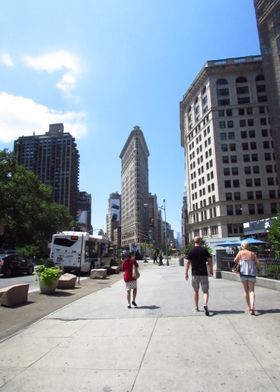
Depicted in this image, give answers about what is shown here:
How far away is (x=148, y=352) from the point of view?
18.5 feet

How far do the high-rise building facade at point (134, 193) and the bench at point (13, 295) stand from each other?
141190mm

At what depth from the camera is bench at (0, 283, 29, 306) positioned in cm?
1080

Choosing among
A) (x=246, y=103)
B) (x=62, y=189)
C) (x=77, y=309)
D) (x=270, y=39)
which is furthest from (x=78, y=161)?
(x=77, y=309)

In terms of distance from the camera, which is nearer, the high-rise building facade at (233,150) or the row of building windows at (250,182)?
the high-rise building facade at (233,150)

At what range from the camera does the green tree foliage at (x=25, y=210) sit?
4908cm

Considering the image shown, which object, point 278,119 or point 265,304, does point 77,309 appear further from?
point 278,119

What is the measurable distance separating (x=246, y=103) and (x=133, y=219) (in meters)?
91.3

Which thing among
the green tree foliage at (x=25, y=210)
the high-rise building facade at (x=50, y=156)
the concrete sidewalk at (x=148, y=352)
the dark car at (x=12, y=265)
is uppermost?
the high-rise building facade at (x=50, y=156)

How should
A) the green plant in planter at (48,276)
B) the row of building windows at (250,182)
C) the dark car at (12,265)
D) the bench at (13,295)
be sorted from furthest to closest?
the row of building windows at (250,182) < the dark car at (12,265) < the green plant in planter at (48,276) < the bench at (13,295)

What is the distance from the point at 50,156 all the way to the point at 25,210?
183ft

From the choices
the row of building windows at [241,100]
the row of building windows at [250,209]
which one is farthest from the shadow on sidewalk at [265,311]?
the row of building windows at [241,100]

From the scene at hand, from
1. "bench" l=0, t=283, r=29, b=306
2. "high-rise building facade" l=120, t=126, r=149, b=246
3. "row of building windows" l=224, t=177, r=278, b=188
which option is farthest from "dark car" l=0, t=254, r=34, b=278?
"high-rise building facade" l=120, t=126, r=149, b=246

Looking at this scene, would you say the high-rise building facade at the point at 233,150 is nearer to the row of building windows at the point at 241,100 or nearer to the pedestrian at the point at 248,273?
the row of building windows at the point at 241,100

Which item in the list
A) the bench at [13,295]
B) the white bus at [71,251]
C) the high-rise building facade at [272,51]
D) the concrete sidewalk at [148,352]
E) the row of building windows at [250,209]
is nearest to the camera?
the concrete sidewalk at [148,352]
